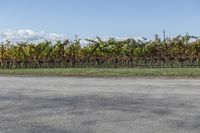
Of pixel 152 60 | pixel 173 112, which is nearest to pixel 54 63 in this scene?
pixel 152 60

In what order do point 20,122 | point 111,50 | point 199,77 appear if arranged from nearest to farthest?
point 20,122, point 199,77, point 111,50

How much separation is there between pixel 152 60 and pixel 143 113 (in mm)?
35391

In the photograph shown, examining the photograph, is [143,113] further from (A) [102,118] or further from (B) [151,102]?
(B) [151,102]

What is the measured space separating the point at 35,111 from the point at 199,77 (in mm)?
15262

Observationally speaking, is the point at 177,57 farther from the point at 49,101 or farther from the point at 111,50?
the point at 49,101

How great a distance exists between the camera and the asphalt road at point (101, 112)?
32.0 ft

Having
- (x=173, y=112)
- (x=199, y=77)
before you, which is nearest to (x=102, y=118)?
(x=173, y=112)

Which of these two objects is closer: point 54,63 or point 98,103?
point 98,103

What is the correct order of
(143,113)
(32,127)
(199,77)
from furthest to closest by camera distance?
1. (199,77)
2. (143,113)
3. (32,127)

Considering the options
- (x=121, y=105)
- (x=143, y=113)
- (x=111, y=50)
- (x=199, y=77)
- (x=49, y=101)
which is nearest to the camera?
(x=143, y=113)

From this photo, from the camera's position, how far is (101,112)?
474 inches

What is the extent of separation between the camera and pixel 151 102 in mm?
14086

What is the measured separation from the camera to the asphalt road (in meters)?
9.77

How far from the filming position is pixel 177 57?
45344mm
